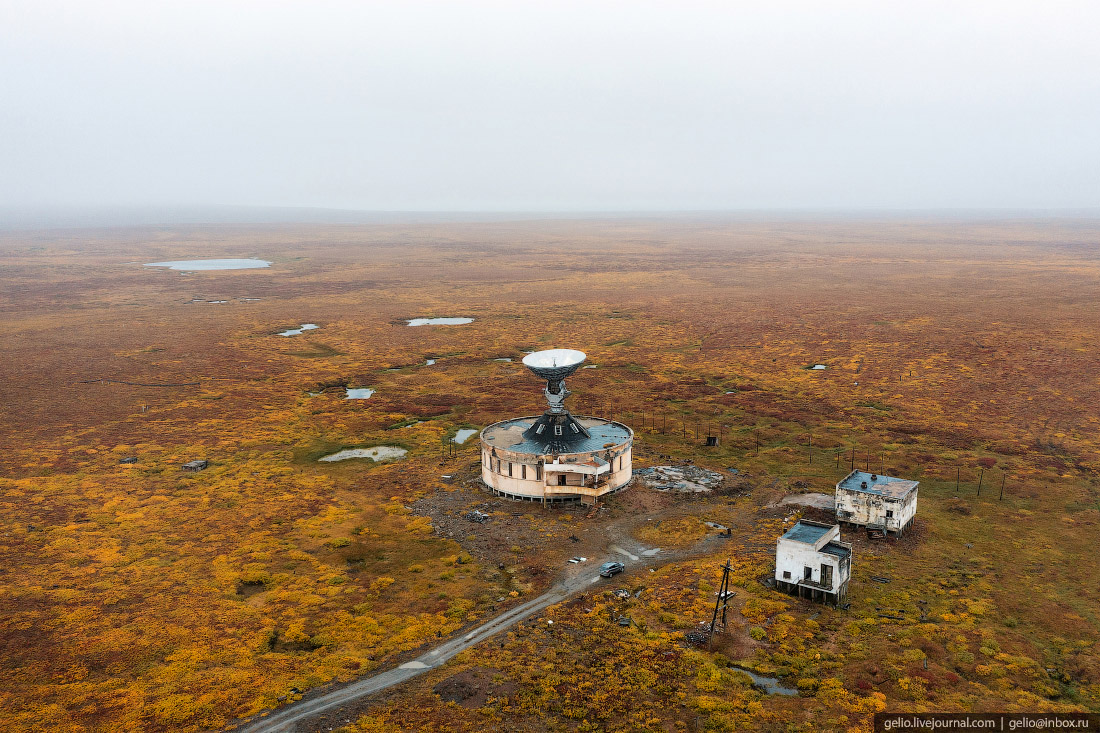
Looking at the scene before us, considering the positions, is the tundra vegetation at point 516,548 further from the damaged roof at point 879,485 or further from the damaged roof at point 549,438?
the damaged roof at point 549,438

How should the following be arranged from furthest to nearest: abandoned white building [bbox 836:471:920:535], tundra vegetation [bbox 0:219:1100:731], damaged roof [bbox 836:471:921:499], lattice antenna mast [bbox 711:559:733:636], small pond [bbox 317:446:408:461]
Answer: small pond [bbox 317:446:408:461] < damaged roof [bbox 836:471:921:499] < abandoned white building [bbox 836:471:920:535] < lattice antenna mast [bbox 711:559:733:636] < tundra vegetation [bbox 0:219:1100:731]

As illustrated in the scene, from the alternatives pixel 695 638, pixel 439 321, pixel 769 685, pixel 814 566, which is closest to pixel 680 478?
pixel 814 566

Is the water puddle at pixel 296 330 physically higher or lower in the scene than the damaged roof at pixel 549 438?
lower

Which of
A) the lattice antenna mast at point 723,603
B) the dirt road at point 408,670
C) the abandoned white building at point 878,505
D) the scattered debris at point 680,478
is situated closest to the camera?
the dirt road at point 408,670

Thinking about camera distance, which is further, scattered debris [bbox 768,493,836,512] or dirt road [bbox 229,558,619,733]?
scattered debris [bbox 768,493,836,512]

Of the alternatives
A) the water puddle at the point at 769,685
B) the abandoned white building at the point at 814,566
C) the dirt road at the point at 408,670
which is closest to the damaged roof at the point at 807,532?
the abandoned white building at the point at 814,566

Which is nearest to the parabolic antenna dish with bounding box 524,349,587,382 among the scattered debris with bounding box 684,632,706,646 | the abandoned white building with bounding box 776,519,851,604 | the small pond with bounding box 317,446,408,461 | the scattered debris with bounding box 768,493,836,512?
the small pond with bounding box 317,446,408,461

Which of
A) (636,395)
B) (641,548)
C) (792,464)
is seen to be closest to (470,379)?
(636,395)

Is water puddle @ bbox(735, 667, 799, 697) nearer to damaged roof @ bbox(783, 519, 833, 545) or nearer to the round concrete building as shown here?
damaged roof @ bbox(783, 519, 833, 545)
